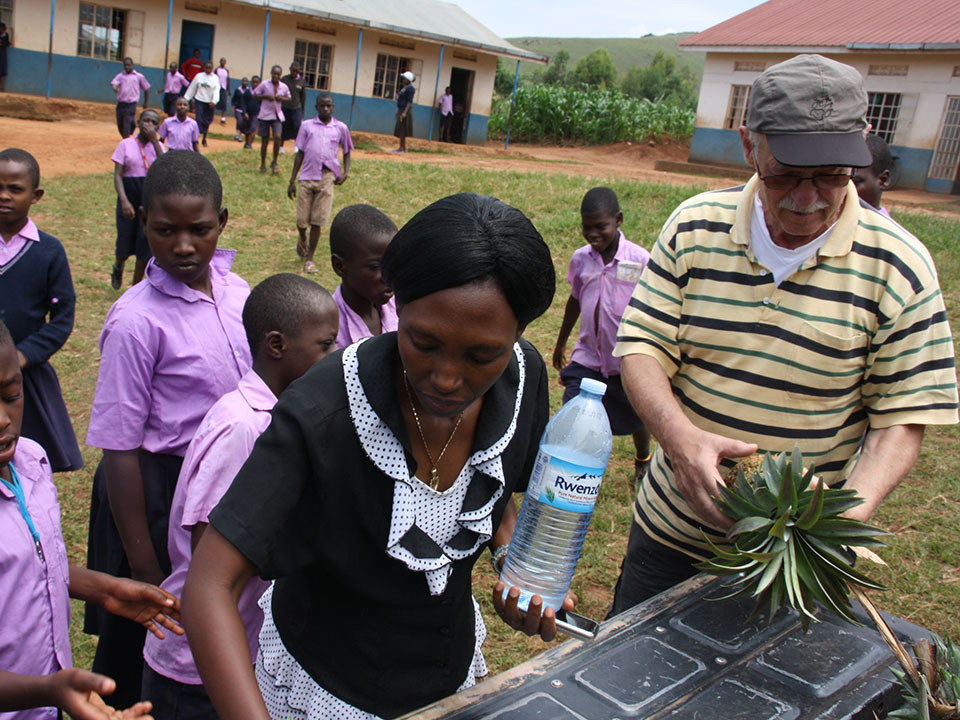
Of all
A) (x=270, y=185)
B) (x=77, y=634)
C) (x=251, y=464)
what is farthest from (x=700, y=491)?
(x=270, y=185)

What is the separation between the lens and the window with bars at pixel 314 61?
24.1 meters

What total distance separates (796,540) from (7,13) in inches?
958

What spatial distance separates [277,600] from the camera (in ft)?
5.97

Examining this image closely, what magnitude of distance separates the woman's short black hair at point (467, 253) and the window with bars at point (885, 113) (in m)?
24.5

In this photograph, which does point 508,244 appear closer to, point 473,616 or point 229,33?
point 473,616

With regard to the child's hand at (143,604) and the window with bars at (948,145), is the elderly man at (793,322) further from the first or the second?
the window with bars at (948,145)

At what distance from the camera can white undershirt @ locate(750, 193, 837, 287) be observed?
230 cm

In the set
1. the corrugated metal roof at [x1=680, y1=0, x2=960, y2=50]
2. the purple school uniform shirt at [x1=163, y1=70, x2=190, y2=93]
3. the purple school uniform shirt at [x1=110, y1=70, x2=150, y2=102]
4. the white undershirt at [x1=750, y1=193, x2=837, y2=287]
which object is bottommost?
the white undershirt at [x1=750, y1=193, x2=837, y2=287]

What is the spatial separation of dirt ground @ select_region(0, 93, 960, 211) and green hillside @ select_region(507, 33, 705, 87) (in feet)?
305

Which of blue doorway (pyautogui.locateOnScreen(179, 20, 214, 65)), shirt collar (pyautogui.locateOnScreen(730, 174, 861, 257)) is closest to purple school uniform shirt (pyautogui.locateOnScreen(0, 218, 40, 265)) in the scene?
shirt collar (pyautogui.locateOnScreen(730, 174, 861, 257))

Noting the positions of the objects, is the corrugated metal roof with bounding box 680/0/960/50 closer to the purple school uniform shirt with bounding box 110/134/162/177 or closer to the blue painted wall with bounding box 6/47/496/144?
the blue painted wall with bounding box 6/47/496/144

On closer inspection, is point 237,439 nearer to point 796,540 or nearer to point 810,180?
point 796,540

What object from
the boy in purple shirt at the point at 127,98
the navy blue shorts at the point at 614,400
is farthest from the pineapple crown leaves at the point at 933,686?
the boy in purple shirt at the point at 127,98

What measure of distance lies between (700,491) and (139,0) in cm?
2403
